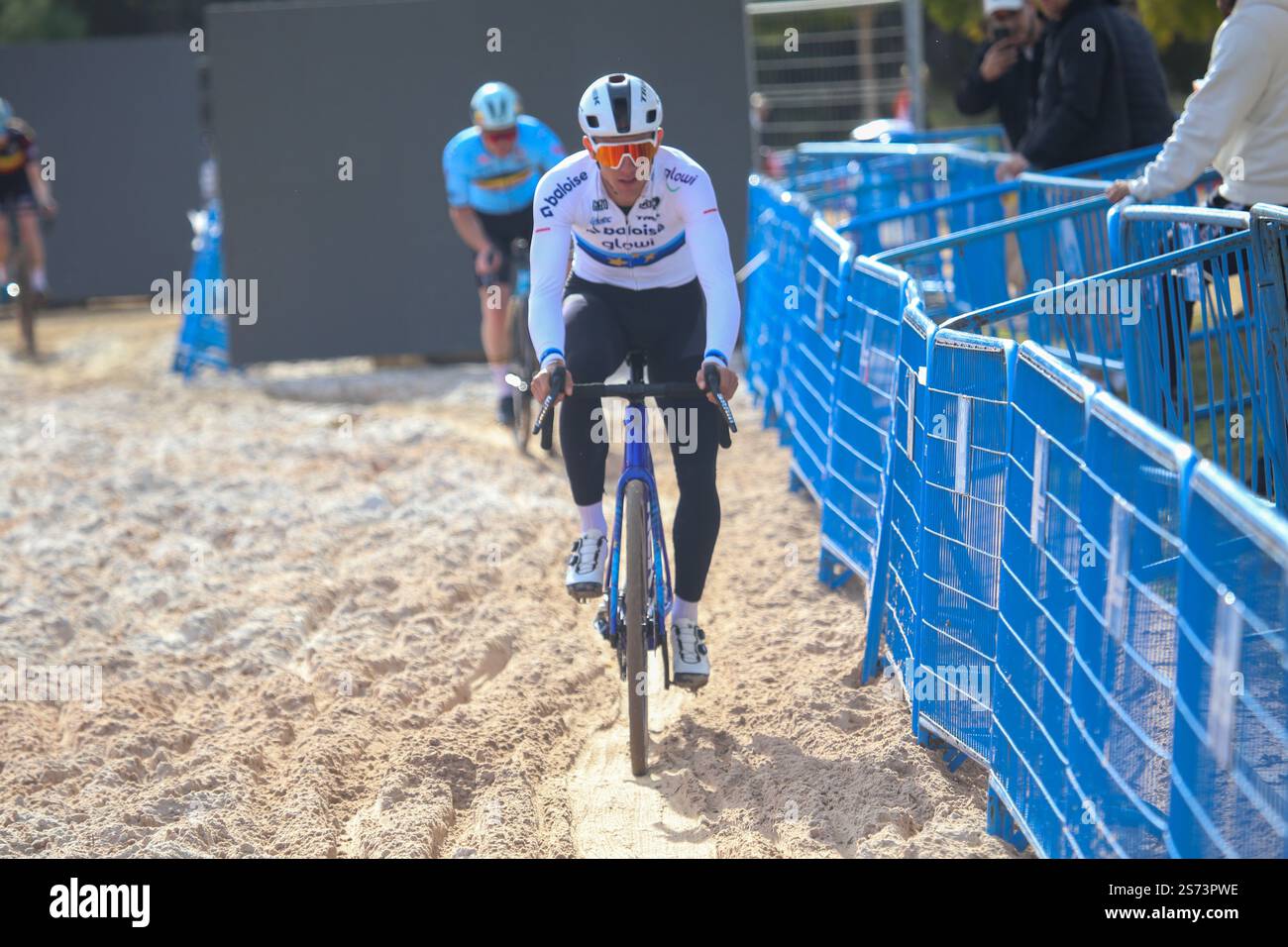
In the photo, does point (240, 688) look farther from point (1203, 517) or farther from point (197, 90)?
point (197, 90)

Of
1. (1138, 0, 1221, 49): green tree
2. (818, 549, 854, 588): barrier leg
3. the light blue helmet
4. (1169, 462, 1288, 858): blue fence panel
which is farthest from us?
(1138, 0, 1221, 49): green tree

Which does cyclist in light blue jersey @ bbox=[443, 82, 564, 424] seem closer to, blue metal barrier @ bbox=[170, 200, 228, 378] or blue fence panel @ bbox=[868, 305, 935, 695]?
blue fence panel @ bbox=[868, 305, 935, 695]

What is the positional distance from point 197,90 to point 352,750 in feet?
56.3

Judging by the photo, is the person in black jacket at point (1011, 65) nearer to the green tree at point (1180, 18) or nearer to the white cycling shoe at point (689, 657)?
the white cycling shoe at point (689, 657)

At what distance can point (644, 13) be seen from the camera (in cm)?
1374

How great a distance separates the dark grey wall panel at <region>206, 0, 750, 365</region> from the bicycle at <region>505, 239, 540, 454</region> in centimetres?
410

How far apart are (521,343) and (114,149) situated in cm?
1287

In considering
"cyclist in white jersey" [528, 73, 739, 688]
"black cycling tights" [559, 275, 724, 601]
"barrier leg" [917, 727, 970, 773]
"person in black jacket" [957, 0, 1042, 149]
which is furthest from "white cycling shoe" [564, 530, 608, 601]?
"person in black jacket" [957, 0, 1042, 149]

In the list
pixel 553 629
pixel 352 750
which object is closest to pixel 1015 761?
pixel 352 750

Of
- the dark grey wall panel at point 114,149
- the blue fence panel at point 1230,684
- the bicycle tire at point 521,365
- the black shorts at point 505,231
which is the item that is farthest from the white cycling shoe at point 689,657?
the dark grey wall panel at point 114,149

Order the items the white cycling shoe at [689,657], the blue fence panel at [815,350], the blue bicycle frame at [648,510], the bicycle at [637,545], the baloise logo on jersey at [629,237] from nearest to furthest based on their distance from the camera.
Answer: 1. the bicycle at [637,545]
2. the blue bicycle frame at [648,510]
3. the white cycling shoe at [689,657]
4. the baloise logo on jersey at [629,237]
5. the blue fence panel at [815,350]

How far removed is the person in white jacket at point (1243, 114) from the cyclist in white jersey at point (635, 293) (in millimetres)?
1907

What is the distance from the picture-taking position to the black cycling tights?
17.4 feet

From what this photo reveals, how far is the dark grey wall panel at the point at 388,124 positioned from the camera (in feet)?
45.3
